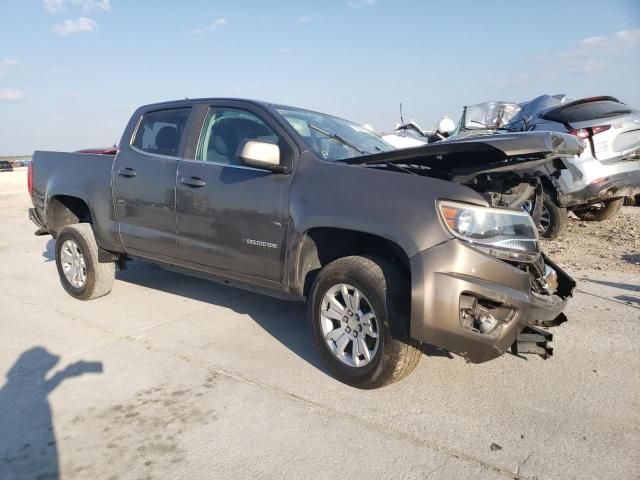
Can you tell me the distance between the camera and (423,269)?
2740 mm

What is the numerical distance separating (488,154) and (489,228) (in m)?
0.42

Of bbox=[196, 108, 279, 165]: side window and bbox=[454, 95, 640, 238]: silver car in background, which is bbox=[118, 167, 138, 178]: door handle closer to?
bbox=[196, 108, 279, 165]: side window

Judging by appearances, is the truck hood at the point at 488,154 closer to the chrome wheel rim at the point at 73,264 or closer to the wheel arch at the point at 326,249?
the wheel arch at the point at 326,249

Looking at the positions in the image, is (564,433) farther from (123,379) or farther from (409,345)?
(123,379)

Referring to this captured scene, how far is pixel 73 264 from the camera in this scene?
5238mm

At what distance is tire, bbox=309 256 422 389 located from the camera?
2.92 meters

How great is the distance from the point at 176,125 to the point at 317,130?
1.32 meters

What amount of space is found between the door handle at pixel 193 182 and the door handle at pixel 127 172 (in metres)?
0.70

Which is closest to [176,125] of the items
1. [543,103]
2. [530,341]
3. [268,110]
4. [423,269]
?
[268,110]

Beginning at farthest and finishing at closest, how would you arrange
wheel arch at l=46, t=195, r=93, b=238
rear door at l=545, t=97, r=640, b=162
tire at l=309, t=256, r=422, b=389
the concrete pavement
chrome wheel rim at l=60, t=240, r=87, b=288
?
1. rear door at l=545, t=97, r=640, b=162
2. wheel arch at l=46, t=195, r=93, b=238
3. chrome wheel rim at l=60, t=240, r=87, b=288
4. tire at l=309, t=256, r=422, b=389
5. the concrete pavement

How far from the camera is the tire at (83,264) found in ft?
16.5

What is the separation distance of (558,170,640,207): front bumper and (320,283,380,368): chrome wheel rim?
456 cm

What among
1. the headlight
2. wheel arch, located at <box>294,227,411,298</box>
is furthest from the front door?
the headlight

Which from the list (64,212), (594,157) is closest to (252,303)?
(64,212)
